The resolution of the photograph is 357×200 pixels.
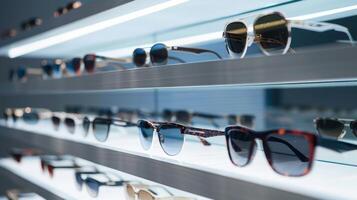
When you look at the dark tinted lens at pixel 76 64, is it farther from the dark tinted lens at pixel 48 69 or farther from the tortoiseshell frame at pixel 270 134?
the tortoiseshell frame at pixel 270 134

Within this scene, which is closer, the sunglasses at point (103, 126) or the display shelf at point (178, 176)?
the display shelf at point (178, 176)

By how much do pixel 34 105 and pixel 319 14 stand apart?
184cm

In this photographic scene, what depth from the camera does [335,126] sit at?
0.88m

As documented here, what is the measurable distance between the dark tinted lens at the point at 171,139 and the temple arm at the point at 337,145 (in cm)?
28

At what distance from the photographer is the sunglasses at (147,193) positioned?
956mm

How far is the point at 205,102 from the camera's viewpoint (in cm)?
167

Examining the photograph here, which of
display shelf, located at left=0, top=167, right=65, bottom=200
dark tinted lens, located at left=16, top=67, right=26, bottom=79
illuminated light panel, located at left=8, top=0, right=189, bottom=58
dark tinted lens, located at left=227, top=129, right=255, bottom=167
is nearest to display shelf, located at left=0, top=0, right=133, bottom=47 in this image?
illuminated light panel, located at left=8, top=0, right=189, bottom=58

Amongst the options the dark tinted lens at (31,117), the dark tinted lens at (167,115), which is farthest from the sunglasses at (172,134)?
the dark tinted lens at (31,117)

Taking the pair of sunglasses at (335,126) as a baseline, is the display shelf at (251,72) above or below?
above

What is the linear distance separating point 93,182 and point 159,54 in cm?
49

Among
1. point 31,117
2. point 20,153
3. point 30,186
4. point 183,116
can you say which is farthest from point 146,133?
point 20,153

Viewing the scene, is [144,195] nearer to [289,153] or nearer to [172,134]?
[172,134]

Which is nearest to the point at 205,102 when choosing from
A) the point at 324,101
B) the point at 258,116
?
the point at 258,116

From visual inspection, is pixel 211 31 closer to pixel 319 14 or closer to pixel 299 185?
pixel 319 14
